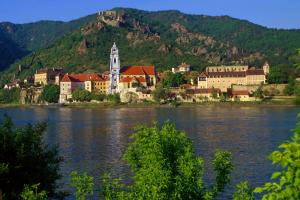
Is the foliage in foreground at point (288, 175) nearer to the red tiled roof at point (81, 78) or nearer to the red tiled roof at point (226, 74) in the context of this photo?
the red tiled roof at point (226, 74)

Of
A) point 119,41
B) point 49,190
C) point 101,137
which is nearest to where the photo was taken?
point 49,190

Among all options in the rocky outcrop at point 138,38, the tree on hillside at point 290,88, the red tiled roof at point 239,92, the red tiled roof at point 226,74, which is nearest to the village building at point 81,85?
the red tiled roof at point 226,74

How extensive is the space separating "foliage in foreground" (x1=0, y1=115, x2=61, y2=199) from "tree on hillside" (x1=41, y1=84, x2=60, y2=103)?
95456 millimetres

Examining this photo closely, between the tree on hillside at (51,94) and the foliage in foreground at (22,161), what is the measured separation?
95.5 meters

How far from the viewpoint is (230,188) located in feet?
61.0

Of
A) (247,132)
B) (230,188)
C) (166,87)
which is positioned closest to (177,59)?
(166,87)

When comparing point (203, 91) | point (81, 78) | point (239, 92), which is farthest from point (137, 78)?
point (239, 92)

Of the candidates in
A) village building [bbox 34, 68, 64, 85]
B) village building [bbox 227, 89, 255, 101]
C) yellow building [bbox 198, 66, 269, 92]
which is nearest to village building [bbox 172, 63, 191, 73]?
yellow building [bbox 198, 66, 269, 92]

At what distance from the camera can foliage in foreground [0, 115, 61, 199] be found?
35.4 feet

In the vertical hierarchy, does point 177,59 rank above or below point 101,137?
above

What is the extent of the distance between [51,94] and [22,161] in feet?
318

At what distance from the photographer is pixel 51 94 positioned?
107 meters

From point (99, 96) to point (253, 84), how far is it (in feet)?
85.9

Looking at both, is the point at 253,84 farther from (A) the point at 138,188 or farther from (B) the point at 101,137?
(A) the point at 138,188
